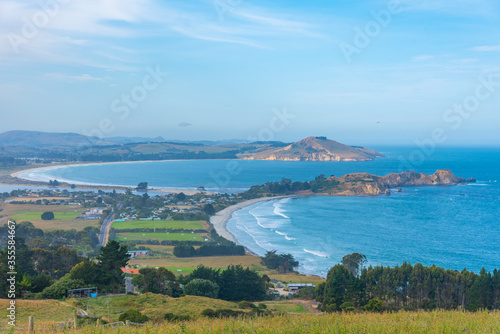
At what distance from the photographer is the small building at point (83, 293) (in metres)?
13.2

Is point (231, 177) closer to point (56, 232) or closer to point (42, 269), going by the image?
point (56, 232)

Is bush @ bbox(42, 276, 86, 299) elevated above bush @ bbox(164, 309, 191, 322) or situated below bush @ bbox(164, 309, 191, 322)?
below

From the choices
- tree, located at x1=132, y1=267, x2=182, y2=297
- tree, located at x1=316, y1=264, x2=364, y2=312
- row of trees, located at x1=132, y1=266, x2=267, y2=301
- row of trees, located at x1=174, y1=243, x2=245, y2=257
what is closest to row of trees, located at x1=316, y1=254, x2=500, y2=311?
tree, located at x1=316, y1=264, x2=364, y2=312

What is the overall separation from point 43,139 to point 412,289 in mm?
199375

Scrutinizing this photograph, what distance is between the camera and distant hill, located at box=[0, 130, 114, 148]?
170000 millimetres

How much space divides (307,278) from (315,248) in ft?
22.7

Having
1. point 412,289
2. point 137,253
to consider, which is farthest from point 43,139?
point 412,289

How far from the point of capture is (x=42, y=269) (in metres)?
19.0

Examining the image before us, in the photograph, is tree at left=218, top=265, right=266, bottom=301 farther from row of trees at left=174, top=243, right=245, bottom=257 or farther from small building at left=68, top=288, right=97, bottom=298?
row of trees at left=174, top=243, right=245, bottom=257

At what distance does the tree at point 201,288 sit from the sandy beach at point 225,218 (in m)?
13.5

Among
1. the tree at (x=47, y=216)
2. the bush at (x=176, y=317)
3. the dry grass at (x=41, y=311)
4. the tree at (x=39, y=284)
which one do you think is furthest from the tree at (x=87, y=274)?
the tree at (x=47, y=216)

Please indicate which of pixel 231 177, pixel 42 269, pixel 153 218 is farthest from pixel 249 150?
pixel 42 269

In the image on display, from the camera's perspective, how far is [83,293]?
536 inches

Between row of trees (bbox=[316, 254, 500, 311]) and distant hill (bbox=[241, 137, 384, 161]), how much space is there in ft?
395
